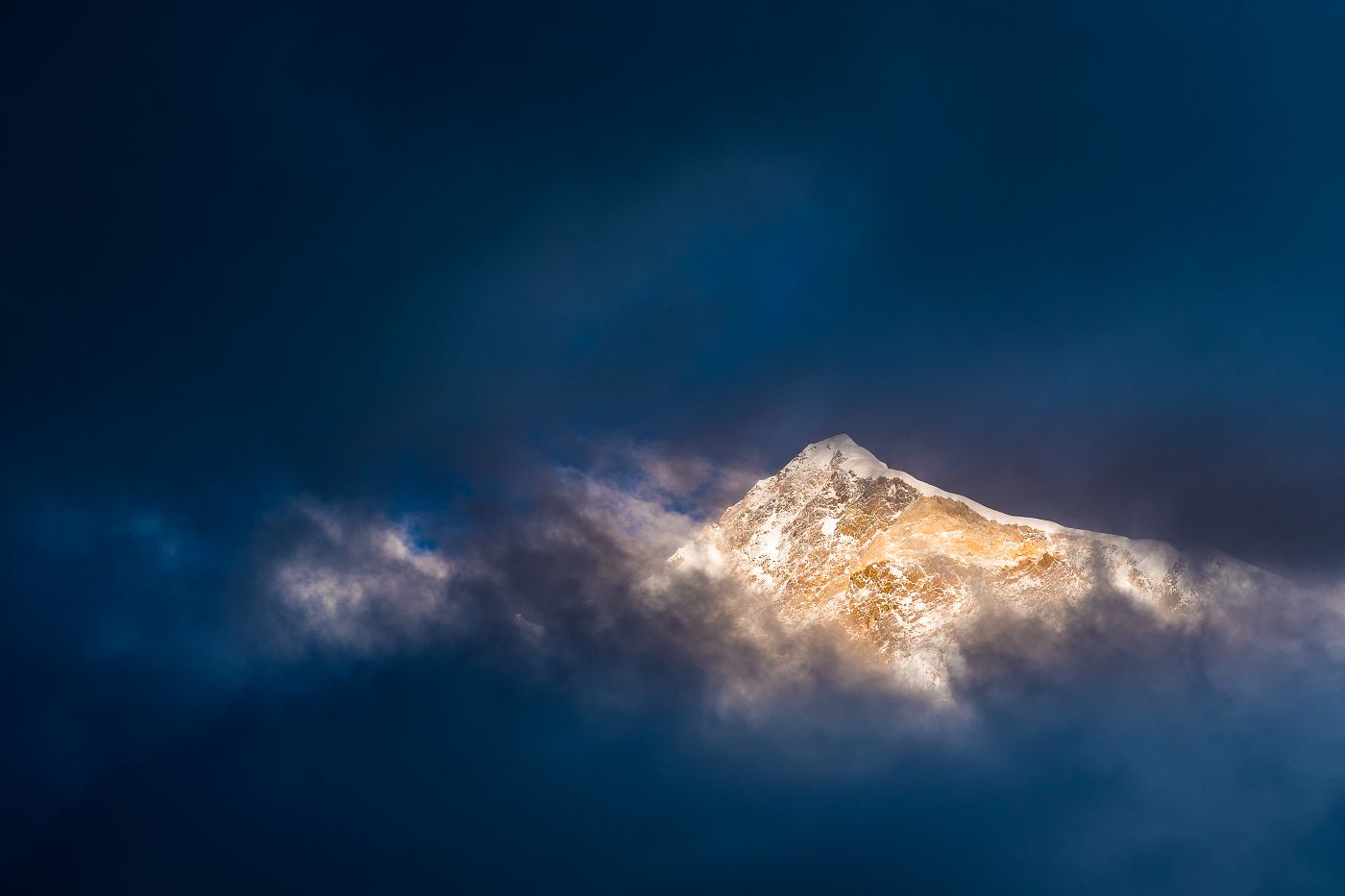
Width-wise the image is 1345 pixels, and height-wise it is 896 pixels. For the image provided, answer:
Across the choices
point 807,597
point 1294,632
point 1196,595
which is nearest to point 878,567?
point 807,597

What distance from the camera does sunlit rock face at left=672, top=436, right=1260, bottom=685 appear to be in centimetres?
15862

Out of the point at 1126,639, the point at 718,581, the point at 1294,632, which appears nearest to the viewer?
the point at 1294,632

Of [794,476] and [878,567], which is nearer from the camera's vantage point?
[878,567]

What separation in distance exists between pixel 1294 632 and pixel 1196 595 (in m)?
16.6

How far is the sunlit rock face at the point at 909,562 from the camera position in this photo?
6245 inches

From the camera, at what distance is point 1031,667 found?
163 m

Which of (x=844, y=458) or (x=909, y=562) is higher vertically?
(x=844, y=458)

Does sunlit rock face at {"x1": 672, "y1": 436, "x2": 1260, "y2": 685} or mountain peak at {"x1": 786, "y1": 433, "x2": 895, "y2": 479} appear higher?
mountain peak at {"x1": 786, "y1": 433, "x2": 895, "y2": 479}

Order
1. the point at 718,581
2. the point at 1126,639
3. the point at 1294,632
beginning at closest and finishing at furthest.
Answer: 1. the point at 1294,632
2. the point at 1126,639
3. the point at 718,581

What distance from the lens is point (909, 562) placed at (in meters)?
164

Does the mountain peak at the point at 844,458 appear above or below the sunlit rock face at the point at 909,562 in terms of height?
above

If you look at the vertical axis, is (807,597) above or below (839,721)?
above

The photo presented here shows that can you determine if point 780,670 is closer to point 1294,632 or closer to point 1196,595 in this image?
point 1196,595

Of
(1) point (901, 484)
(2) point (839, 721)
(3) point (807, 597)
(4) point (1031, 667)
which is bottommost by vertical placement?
(2) point (839, 721)
